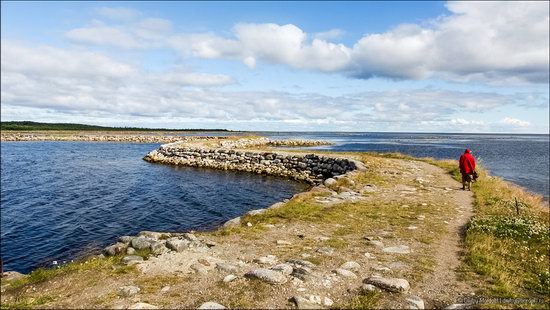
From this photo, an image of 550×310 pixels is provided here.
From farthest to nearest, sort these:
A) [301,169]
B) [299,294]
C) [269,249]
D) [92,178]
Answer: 1. [301,169]
2. [92,178]
3. [269,249]
4. [299,294]

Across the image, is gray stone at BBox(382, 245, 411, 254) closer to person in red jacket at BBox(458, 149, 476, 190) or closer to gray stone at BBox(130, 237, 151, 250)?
gray stone at BBox(130, 237, 151, 250)

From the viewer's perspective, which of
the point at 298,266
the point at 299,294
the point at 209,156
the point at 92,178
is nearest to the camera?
the point at 299,294

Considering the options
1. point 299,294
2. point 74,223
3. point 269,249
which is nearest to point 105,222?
point 74,223

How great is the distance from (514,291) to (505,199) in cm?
1174

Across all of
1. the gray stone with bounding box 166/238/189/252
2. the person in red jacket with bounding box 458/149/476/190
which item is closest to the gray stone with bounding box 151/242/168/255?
the gray stone with bounding box 166/238/189/252

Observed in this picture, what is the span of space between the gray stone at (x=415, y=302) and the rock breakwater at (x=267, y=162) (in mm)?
21374

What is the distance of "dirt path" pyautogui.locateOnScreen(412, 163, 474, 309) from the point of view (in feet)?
23.8

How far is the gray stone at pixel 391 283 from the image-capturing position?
24.4 ft

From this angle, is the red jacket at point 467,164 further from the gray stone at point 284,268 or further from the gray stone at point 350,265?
the gray stone at point 284,268

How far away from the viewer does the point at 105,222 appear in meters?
18.3

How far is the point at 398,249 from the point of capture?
1024 cm

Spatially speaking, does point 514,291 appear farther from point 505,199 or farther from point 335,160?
point 335,160

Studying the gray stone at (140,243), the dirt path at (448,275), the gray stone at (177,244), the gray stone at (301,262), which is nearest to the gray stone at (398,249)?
the dirt path at (448,275)

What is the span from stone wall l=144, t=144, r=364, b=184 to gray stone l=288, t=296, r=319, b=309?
22092mm
